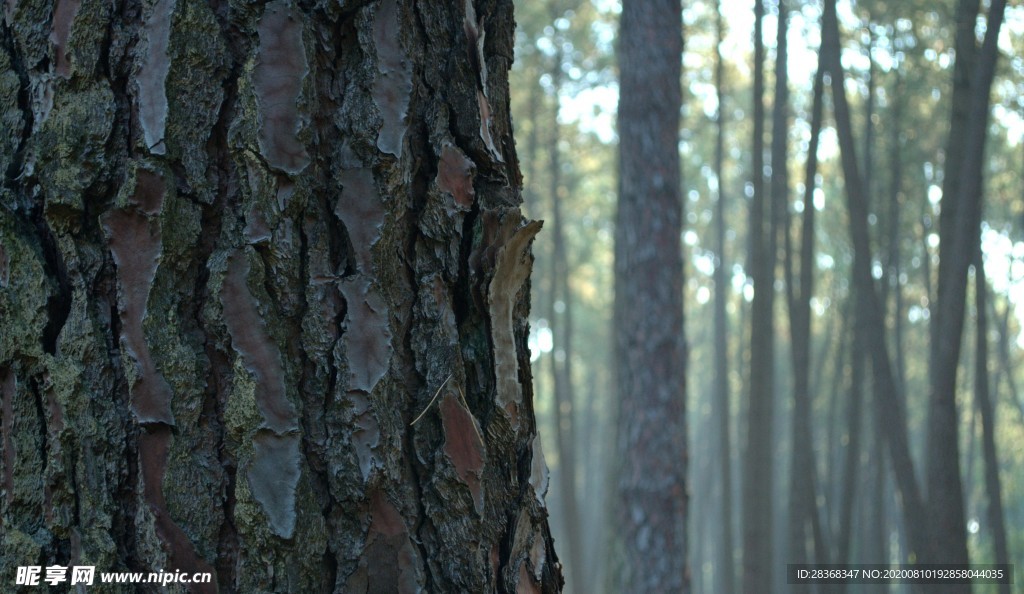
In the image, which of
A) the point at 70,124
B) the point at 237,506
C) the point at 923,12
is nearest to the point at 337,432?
the point at 237,506

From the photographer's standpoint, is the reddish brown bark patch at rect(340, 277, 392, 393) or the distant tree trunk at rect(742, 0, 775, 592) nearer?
the reddish brown bark patch at rect(340, 277, 392, 393)

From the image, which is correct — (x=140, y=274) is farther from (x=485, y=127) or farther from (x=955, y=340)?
(x=955, y=340)

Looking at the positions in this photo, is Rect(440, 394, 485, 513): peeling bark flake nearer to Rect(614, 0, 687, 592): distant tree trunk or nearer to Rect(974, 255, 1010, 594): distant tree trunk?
Rect(614, 0, 687, 592): distant tree trunk

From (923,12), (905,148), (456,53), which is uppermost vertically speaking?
(923,12)

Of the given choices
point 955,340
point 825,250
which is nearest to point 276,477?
point 955,340

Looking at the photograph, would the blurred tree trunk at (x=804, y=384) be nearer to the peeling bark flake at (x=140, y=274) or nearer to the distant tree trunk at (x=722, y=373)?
the distant tree trunk at (x=722, y=373)

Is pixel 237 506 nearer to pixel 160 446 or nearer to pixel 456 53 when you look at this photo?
pixel 160 446

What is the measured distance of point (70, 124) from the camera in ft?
2.85

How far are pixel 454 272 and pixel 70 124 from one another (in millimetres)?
432

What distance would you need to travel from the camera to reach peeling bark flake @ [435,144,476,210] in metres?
0.93

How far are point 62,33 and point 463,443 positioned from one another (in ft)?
2.03

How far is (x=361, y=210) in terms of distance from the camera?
888 millimetres

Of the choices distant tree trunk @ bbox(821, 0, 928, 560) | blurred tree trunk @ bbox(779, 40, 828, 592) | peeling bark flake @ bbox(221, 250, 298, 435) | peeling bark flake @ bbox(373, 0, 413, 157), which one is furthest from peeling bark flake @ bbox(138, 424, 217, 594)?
blurred tree trunk @ bbox(779, 40, 828, 592)

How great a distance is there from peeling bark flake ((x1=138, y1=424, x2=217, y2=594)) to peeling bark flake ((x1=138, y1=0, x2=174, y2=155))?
29cm
